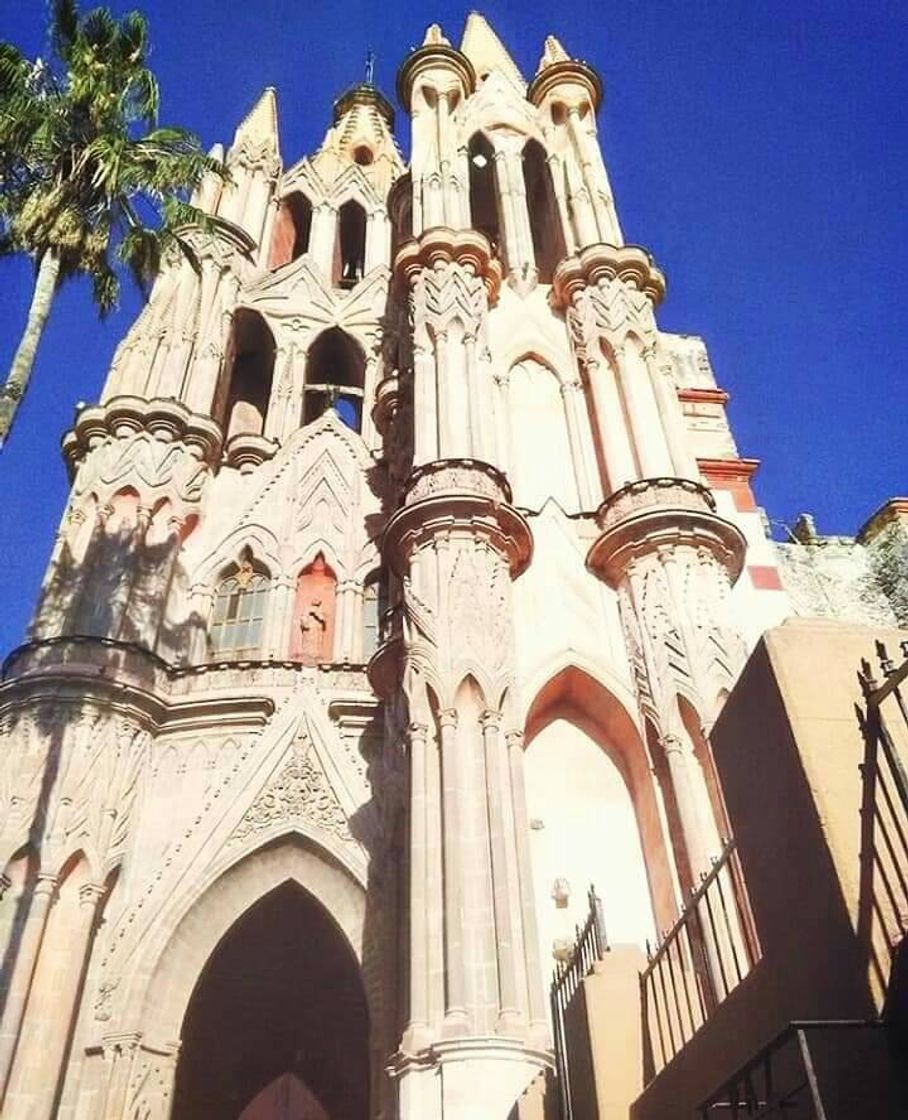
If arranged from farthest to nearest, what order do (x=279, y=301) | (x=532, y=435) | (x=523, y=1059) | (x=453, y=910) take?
(x=279, y=301) < (x=532, y=435) < (x=453, y=910) < (x=523, y=1059)

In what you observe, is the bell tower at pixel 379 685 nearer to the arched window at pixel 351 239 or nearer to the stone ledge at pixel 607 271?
the stone ledge at pixel 607 271

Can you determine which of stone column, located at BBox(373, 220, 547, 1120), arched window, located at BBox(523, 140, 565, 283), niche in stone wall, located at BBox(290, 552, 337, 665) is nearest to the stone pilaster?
stone column, located at BBox(373, 220, 547, 1120)

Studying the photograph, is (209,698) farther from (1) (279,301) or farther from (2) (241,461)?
(1) (279,301)

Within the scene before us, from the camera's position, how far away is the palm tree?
44.9 feet

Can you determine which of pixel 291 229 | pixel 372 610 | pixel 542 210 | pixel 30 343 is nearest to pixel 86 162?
pixel 30 343

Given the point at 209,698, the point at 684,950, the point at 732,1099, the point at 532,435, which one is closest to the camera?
the point at 732,1099

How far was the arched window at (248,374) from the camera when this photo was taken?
2400 cm

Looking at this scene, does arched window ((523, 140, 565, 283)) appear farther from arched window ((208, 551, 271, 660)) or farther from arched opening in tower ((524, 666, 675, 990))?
arched opening in tower ((524, 666, 675, 990))

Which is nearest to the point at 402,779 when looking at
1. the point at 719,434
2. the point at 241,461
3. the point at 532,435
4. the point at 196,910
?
the point at 196,910

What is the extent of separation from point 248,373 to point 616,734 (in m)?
14.9

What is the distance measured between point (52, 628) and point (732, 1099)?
13925 mm

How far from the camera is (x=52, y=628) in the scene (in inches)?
643

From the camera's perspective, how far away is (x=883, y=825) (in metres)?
4.53

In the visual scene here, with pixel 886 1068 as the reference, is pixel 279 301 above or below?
above
